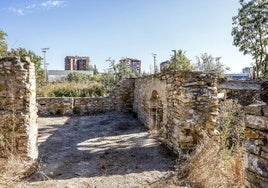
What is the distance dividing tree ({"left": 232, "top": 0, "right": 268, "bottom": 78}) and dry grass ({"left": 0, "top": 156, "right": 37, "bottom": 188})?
61.9ft

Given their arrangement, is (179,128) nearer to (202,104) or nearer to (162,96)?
(202,104)

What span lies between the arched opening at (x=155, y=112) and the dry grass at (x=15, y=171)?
476cm

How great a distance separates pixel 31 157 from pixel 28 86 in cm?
153

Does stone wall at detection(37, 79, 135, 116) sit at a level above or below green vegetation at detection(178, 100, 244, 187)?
above

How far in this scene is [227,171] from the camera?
4348mm

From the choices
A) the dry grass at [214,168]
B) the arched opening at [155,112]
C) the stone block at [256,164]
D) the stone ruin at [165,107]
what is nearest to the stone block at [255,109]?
the stone block at [256,164]

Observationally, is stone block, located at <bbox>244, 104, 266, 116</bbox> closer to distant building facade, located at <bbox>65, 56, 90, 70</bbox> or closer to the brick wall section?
the brick wall section

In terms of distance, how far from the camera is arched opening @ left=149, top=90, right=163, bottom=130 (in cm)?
897

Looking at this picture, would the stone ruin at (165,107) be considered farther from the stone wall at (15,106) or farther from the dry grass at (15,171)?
the dry grass at (15,171)

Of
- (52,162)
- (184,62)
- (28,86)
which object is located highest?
(184,62)

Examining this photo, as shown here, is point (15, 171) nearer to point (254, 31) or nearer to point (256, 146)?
point (256, 146)

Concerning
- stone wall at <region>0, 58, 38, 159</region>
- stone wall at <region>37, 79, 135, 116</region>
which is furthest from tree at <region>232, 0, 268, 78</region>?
stone wall at <region>0, 58, 38, 159</region>

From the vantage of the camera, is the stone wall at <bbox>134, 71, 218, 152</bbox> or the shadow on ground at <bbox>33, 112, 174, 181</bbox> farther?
the stone wall at <bbox>134, 71, 218, 152</bbox>

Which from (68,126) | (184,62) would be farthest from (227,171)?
(184,62)
